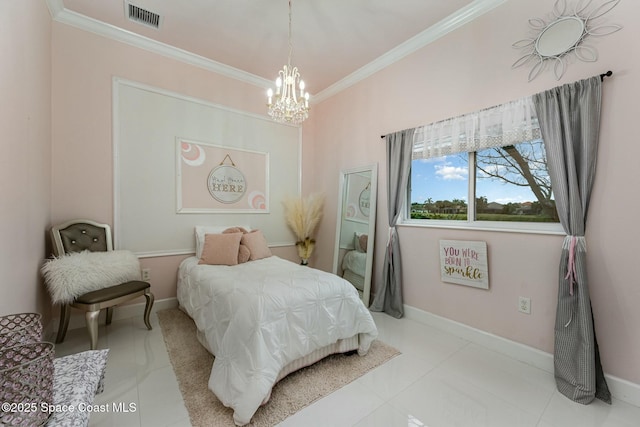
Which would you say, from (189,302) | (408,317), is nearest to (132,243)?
(189,302)

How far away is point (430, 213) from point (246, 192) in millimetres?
2321

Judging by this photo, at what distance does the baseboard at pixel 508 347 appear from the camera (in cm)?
163

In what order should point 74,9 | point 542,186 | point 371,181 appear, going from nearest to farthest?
1. point 542,186
2. point 74,9
3. point 371,181

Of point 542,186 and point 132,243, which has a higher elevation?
point 542,186

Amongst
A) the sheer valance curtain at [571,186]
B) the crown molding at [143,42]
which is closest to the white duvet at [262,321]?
the sheer valance curtain at [571,186]

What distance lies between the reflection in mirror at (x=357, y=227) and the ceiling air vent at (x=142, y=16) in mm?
2536

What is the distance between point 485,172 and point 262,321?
2269 millimetres

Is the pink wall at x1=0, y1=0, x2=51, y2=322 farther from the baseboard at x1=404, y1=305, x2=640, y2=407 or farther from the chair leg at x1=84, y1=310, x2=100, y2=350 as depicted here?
the baseboard at x1=404, y1=305, x2=640, y2=407

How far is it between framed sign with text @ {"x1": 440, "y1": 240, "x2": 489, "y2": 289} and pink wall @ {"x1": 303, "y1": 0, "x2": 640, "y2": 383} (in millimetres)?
58

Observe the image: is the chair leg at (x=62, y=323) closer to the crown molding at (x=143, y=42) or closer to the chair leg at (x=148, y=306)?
the chair leg at (x=148, y=306)

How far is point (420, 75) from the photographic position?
9.02 feet

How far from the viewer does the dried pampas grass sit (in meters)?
3.82

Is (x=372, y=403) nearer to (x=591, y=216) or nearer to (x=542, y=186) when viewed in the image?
(x=591, y=216)

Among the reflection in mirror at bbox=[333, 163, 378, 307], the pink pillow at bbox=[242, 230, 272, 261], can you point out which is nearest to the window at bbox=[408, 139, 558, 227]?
the reflection in mirror at bbox=[333, 163, 378, 307]
